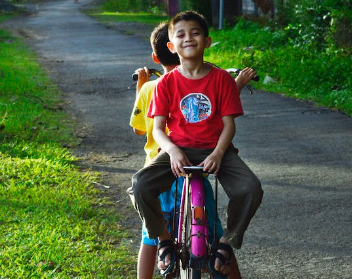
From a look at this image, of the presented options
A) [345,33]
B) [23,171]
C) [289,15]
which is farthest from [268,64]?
[23,171]

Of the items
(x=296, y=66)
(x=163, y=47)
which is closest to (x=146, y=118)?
(x=163, y=47)

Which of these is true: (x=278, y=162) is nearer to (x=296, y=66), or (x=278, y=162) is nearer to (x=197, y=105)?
(x=197, y=105)

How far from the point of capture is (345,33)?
1323 centimetres

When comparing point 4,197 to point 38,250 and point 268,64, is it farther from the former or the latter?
point 268,64

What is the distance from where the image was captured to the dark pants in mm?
3529

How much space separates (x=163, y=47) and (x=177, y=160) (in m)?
0.91

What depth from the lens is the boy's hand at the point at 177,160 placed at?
3.54m

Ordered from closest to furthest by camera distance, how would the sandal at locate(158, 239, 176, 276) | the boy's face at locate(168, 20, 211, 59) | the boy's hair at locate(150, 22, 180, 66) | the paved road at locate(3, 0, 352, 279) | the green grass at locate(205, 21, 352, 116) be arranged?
the sandal at locate(158, 239, 176, 276) < the boy's face at locate(168, 20, 211, 59) < the boy's hair at locate(150, 22, 180, 66) < the paved road at locate(3, 0, 352, 279) < the green grass at locate(205, 21, 352, 116)

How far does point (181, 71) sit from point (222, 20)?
19.4 metres

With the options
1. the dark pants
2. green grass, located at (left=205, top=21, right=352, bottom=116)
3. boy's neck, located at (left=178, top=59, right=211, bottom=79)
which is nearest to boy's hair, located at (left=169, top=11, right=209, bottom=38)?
boy's neck, located at (left=178, top=59, right=211, bottom=79)

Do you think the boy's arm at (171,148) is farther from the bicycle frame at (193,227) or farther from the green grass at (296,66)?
the green grass at (296,66)

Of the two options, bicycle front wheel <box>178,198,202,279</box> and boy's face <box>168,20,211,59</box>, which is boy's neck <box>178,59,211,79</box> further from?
bicycle front wheel <box>178,198,202,279</box>

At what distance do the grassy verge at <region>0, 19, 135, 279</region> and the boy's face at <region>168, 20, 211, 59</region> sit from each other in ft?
5.29

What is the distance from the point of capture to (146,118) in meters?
4.16
